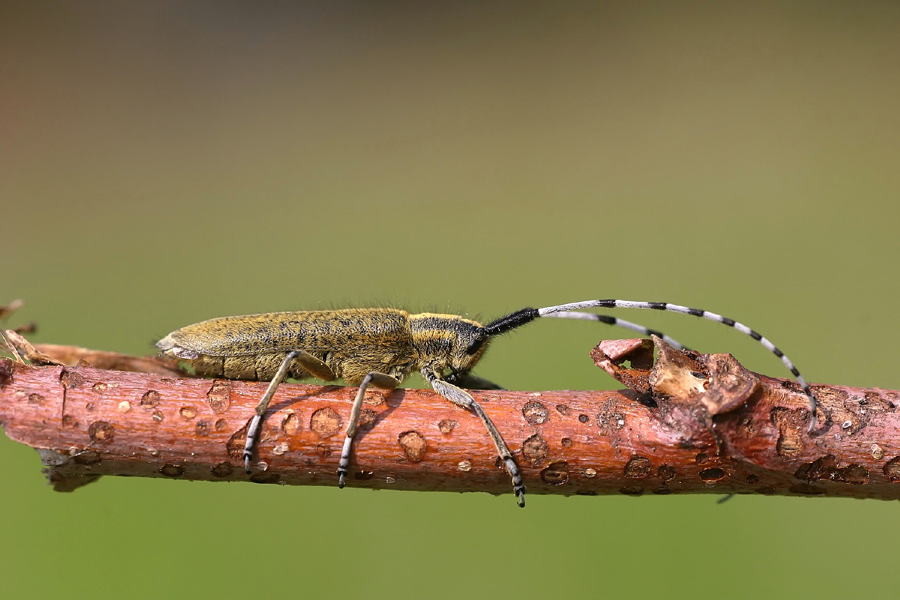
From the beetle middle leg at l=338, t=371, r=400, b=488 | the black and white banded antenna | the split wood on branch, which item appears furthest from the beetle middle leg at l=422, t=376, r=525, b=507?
the black and white banded antenna

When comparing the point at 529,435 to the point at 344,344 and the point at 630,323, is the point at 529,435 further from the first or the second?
the point at 344,344

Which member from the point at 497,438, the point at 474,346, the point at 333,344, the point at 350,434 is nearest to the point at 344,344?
the point at 333,344

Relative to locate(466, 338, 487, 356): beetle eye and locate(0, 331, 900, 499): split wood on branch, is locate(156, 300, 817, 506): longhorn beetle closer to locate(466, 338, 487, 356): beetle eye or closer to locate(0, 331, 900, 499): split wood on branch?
locate(466, 338, 487, 356): beetle eye

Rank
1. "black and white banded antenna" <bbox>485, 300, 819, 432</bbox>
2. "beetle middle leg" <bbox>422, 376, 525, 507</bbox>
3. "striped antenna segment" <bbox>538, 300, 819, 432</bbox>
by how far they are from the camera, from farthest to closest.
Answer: "striped antenna segment" <bbox>538, 300, 819, 432</bbox>, "black and white banded antenna" <bbox>485, 300, 819, 432</bbox>, "beetle middle leg" <bbox>422, 376, 525, 507</bbox>

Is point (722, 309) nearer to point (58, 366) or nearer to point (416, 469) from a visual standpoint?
point (416, 469)

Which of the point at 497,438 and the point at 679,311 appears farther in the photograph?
the point at 679,311

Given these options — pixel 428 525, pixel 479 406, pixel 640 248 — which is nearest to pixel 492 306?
pixel 640 248
